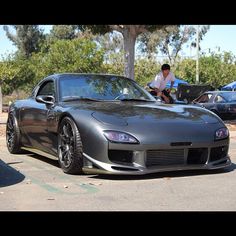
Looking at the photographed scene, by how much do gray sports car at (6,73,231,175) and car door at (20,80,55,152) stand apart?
2cm

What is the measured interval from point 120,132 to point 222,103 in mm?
12347

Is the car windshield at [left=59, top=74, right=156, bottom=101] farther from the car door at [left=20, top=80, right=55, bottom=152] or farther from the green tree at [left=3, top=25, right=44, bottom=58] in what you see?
the green tree at [left=3, top=25, right=44, bottom=58]

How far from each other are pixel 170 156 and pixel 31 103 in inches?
110

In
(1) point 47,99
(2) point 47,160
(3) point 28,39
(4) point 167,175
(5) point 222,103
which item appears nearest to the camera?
(4) point 167,175

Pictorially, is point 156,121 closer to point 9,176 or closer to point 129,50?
point 9,176

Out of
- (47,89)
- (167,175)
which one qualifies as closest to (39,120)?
(47,89)

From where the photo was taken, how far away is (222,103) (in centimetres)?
1747

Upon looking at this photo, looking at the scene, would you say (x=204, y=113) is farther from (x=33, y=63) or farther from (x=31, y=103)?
(x=33, y=63)

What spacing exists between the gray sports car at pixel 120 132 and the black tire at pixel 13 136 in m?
0.95

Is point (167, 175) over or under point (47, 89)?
under

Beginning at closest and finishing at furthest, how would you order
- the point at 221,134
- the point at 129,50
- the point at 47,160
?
the point at 221,134
the point at 47,160
the point at 129,50

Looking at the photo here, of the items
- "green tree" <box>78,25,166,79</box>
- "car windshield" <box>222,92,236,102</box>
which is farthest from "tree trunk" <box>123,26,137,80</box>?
"car windshield" <box>222,92,236,102</box>
